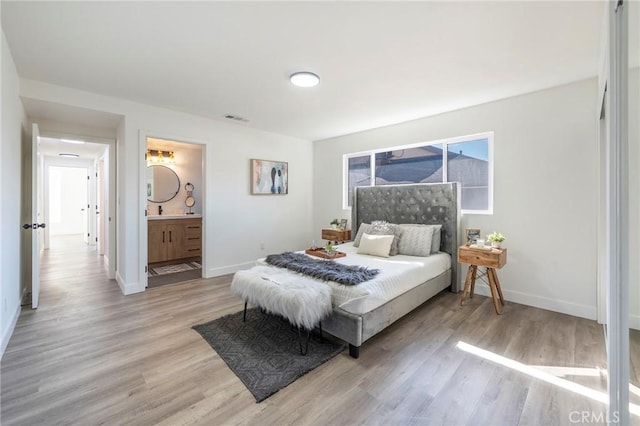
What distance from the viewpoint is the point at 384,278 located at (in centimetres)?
248

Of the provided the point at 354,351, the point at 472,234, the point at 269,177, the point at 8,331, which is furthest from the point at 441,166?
the point at 8,331

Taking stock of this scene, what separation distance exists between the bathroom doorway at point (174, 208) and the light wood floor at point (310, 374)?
6.91 ft

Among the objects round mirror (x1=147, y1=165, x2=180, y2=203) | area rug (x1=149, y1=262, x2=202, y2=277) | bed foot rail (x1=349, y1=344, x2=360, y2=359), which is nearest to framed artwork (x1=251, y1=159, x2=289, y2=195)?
area rug (x1=149, y1=262, x2=202, y2=277)

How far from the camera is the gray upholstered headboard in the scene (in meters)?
3.67

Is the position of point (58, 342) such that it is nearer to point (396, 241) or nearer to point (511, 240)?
point (396, 241)

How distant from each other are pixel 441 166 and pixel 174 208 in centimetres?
562

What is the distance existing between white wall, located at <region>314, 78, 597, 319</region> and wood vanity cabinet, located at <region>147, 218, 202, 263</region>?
5073mm

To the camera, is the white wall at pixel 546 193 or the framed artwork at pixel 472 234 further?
the framed artwork at pixel 472 234

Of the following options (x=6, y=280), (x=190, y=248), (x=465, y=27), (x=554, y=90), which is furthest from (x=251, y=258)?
(x=554, y=90)

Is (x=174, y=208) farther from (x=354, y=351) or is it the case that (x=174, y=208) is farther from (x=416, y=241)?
(x=354, y=351)

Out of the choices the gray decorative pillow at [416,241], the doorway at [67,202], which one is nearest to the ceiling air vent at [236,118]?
the gray decorative pillow at [416,241]

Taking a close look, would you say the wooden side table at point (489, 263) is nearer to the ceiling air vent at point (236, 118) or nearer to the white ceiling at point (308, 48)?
the white ceiling at point (308, 48)

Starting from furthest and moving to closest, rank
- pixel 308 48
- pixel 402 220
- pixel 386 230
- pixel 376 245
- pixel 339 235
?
pixel 339 235, pixel 402 220, pixel 386 230, pixel 376 245, pixel 308 48

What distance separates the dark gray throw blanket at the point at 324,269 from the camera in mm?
2389
